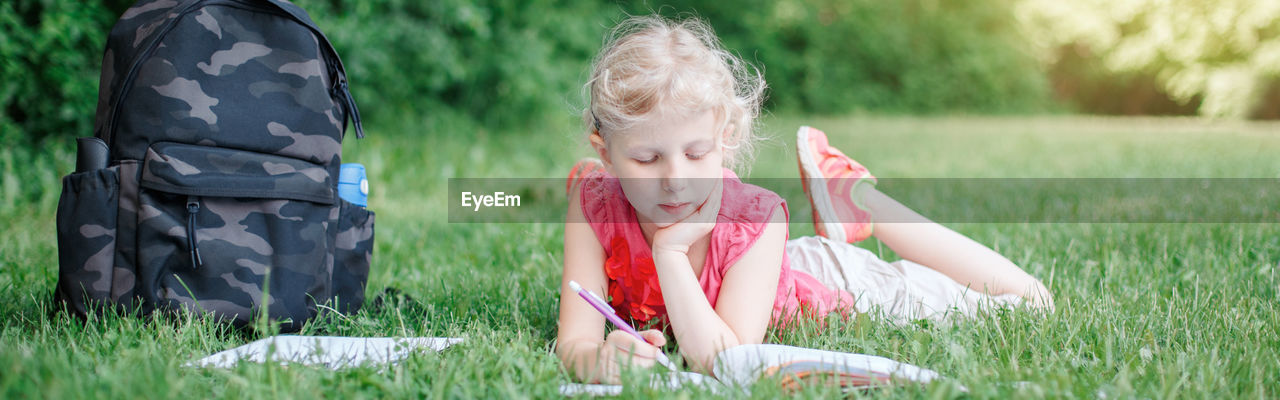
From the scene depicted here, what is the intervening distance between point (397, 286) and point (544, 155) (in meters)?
4.12

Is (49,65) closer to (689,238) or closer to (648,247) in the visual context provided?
(648,247)

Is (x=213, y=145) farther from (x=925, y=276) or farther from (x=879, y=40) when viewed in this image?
(x=879, y=40)

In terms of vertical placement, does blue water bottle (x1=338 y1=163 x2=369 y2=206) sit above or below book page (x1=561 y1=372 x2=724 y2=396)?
above

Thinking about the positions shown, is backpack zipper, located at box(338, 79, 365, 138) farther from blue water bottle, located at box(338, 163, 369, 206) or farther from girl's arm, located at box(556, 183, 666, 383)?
girl's arm, located at box(556, 183, 666, 383)

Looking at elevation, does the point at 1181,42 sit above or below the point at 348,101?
above

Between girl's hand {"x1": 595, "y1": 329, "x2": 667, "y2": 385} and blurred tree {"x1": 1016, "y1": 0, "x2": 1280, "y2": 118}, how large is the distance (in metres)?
20.6

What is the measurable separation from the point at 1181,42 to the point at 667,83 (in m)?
23.0

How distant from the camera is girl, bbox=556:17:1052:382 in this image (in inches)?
76.4

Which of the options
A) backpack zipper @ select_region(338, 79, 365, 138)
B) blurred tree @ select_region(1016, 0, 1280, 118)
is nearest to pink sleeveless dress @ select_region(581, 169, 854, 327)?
backpack zipper @ select_region(338, 79, 365, 138)

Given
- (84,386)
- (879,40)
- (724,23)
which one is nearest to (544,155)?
(84,386)

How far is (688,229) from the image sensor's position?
2.02 metres

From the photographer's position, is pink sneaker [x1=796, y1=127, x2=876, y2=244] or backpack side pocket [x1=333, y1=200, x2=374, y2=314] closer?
backpack side pocket [x1=333, y1=200, x2=374, y2=314]

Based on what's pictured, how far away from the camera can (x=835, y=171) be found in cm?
275
